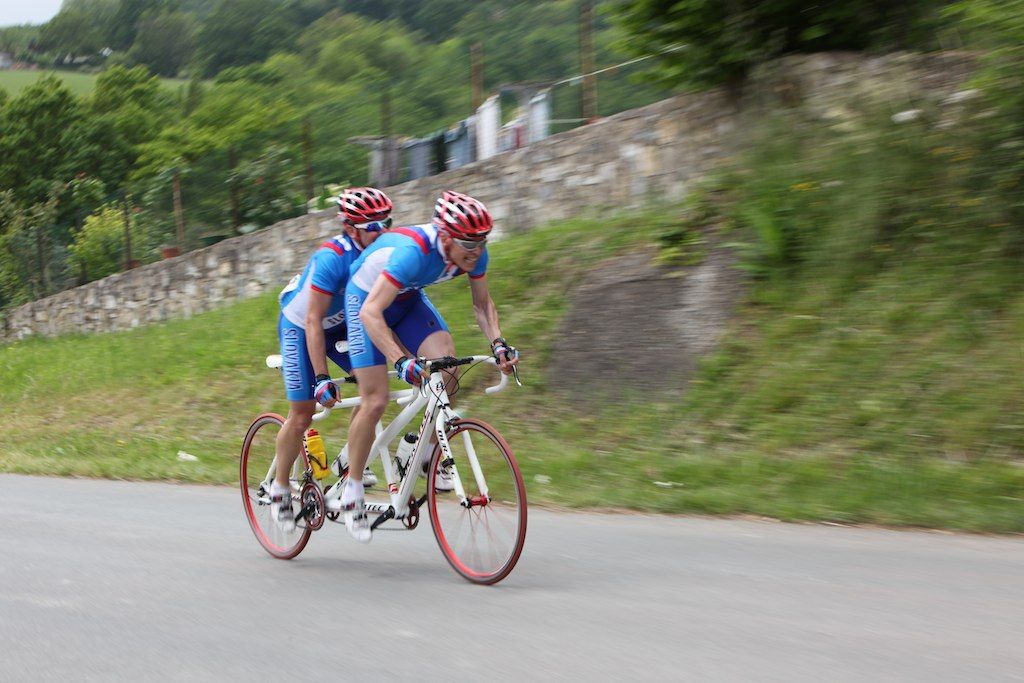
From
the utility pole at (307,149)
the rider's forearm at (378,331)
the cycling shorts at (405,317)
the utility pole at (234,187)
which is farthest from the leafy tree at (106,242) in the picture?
the rider's forearm at (378,331)

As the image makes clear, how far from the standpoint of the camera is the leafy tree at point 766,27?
407 inches

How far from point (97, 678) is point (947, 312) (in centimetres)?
617

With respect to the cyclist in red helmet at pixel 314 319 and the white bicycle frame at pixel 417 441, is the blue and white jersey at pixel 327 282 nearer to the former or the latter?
the cyclist in red helmet at pixel 314 319

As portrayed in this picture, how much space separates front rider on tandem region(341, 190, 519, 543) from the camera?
5223 mm

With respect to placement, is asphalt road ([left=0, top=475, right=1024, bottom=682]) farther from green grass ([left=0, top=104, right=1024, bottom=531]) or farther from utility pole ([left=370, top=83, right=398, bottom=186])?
utility pole ([left=370, top=83, right=398, bottom=186])

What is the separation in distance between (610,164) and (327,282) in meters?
7.21

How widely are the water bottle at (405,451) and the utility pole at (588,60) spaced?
8.85m

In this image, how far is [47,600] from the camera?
5.18 metres

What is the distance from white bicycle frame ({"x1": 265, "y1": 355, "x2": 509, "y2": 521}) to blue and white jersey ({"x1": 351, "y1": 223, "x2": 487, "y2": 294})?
1.58ft

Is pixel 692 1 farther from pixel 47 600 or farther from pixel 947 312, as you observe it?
pixel 47 600

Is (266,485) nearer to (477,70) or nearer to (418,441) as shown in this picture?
(418,441)

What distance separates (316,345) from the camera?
18.8ft

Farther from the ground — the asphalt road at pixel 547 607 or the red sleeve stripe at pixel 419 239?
the red sleeve stripe at pixel 419 239

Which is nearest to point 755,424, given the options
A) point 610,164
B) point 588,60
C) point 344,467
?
point 344,467
